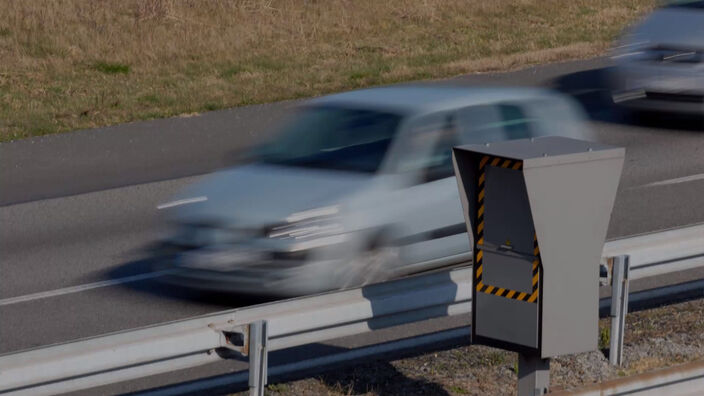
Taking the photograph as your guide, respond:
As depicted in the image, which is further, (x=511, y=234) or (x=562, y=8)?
(x=562, y=8)

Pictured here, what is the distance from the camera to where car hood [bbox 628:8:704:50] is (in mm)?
16438

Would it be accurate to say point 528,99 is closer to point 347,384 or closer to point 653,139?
point 347,384

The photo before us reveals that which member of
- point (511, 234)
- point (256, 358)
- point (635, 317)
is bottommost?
point (635, 317)

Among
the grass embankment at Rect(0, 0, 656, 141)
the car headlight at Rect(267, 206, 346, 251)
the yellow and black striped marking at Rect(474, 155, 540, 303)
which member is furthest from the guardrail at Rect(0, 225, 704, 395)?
the grass embankment at Rect(0, 0, 656, 141)

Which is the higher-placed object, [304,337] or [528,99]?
[528,99]

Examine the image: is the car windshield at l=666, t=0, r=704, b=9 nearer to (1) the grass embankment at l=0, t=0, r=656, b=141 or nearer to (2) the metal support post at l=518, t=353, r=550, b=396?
(1) the grass embankment at l=0, t=0, r=656, b=141

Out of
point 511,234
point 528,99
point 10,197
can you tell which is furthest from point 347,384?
point 10,197

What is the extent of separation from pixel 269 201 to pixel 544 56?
12.7 m

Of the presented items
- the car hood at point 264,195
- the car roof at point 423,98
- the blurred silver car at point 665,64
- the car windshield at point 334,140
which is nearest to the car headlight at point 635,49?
the blurred silver car at point 665,64

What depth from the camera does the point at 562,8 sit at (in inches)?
1043

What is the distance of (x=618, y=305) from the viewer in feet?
25.5

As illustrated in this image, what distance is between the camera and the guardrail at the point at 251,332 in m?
6.00

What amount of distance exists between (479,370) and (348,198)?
2307mm

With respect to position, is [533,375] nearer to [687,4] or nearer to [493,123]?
[493,123]
